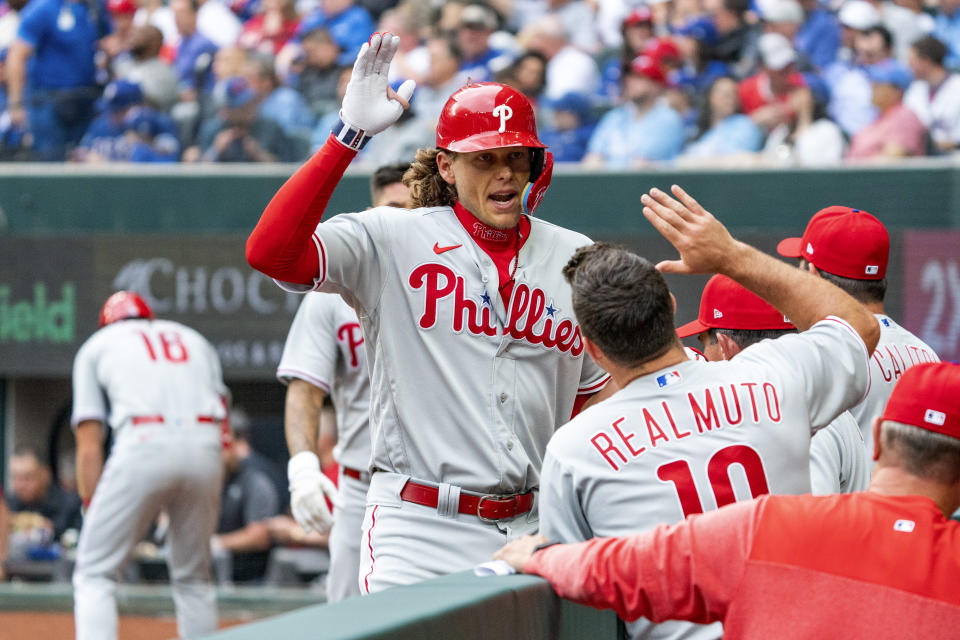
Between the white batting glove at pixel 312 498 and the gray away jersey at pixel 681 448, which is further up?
the gray away jersey at pixel 681 448

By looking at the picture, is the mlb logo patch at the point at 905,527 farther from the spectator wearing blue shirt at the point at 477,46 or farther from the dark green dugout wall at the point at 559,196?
the spectator wearing blue shirt at the point at 477,46

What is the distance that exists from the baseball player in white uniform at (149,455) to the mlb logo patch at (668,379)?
4.62 metres

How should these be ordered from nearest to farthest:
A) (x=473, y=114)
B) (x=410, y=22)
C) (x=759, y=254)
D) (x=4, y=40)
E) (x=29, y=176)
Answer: (x=759, y=254) → (x=473, y=114) → (x=29, y=176) → (x=410, y=22) → (x=4, y=40)

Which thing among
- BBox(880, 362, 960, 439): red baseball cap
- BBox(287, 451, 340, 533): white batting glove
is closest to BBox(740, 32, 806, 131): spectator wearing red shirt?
BBox(287, 451, 340, 533): white batting glove

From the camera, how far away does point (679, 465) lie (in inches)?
99.3

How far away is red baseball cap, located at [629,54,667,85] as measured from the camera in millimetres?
9086

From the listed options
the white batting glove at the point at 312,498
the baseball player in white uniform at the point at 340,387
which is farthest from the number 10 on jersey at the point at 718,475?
the baseball player in white uniform at the point at 340,387

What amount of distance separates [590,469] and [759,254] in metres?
0.65

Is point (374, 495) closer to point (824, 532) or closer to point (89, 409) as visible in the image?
point (824, 532)

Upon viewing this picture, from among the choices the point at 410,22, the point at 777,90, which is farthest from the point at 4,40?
the point at 777,90

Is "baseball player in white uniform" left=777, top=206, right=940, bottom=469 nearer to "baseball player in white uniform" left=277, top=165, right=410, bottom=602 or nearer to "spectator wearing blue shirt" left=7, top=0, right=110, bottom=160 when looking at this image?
"baseball player in white uniform" left=277, top=165, right=410, bottom=602

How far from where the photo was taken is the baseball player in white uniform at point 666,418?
8.27ft

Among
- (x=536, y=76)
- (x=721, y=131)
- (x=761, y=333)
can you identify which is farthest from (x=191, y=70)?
(x=761, y=333)

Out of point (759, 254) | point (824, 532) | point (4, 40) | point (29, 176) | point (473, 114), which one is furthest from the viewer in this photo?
point (4, 40)
